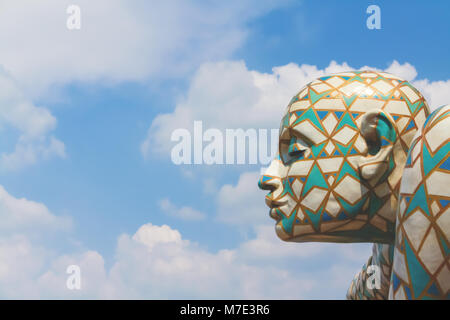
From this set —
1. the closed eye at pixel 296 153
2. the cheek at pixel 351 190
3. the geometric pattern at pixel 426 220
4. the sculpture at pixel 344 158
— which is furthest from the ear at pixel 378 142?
the geometric pattern at pixel 426 220

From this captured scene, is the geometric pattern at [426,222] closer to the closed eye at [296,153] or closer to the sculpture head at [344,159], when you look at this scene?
the sculpture head at [344,159]

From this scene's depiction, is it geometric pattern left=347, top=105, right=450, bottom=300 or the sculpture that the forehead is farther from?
geometric pattern left=347, top=105, right=450, bottom=300

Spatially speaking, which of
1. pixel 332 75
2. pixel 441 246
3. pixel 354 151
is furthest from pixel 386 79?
pixel 441 246

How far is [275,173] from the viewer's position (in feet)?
20.7

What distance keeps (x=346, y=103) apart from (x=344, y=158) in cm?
53

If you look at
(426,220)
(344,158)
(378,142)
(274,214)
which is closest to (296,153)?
(344,158)

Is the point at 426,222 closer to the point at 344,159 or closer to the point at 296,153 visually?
the point at 344,159

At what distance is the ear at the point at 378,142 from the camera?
5.71 metres

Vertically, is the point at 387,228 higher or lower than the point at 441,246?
higher

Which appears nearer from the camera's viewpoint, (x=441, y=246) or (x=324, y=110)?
(x=441, y=246)

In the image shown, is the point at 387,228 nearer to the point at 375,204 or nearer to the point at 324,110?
the point at 375,204

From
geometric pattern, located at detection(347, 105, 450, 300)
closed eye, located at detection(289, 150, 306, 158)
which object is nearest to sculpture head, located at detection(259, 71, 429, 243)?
closed eye, located at detection(289, 150, 306, 158)

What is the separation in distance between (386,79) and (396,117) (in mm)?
537

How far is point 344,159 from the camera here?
19.4 ft
